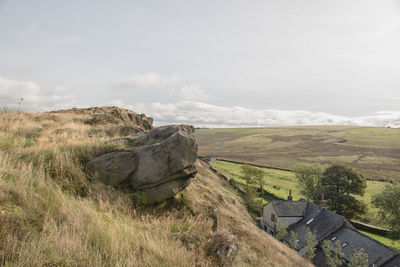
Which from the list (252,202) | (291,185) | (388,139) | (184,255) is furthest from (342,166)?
(388,139)

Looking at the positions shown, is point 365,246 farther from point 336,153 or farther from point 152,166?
point 336,153

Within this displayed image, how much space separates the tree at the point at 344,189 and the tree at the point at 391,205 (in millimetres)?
7126

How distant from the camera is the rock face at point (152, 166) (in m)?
9.42

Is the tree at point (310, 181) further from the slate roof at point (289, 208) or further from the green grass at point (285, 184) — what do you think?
the slate roof at point (289, 208)

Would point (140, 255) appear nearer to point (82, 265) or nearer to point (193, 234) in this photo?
point (82, 265)

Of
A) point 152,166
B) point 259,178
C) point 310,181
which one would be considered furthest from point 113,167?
point 310,181

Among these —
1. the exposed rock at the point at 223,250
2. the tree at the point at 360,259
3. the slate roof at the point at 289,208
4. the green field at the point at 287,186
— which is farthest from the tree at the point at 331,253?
the green field at the point at 287,186

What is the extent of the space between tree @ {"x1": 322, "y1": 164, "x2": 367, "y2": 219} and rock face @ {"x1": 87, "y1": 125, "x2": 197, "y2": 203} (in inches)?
1942

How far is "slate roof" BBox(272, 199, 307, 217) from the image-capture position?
40.4 metres

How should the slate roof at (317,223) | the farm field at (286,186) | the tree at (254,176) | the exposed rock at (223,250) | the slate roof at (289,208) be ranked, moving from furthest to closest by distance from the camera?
1. the tree at (254,176)
2. the farm field at (286,186)
3. the slate roof at (289,208)
4. the slate roof at (317,223)
5. the exposed rock at (223,250)

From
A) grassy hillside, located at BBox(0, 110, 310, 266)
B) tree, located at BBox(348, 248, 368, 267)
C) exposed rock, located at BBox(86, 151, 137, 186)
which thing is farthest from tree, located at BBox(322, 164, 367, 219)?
exposed rock, located at BBox(86, 151, 137, 186)

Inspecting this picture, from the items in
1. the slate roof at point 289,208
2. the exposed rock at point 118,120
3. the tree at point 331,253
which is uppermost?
the exposed rock at point 118,120

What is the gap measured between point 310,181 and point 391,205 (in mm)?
18371

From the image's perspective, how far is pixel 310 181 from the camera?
53.6 meters
